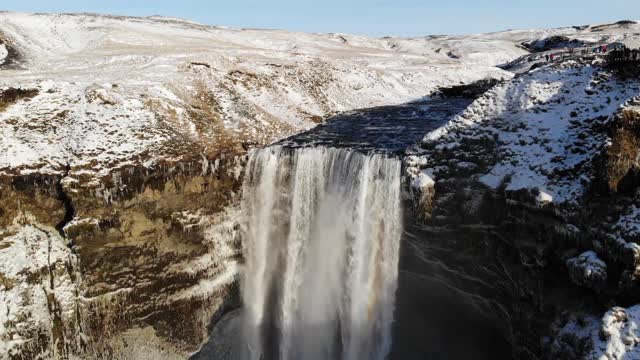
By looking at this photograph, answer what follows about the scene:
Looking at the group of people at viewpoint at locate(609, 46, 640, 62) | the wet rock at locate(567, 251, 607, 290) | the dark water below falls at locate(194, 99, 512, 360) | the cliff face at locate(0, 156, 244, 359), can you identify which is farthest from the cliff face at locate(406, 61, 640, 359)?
the cliff face at locate(0, 156, 244, 359)

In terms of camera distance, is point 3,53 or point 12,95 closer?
point 12,95

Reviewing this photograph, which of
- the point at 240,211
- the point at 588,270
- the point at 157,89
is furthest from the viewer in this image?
the point at 157,89

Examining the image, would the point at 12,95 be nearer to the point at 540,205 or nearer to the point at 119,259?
the point at 119,259

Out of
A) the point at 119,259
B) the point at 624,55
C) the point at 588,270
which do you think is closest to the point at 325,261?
the point at 119,259

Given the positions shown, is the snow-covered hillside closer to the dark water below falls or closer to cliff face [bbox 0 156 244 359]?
cliff face [bbox 0 156 244 359]

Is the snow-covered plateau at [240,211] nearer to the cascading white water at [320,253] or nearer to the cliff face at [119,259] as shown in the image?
the cliff face at [119,259]

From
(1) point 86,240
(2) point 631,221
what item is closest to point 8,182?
(1) point 86,240
